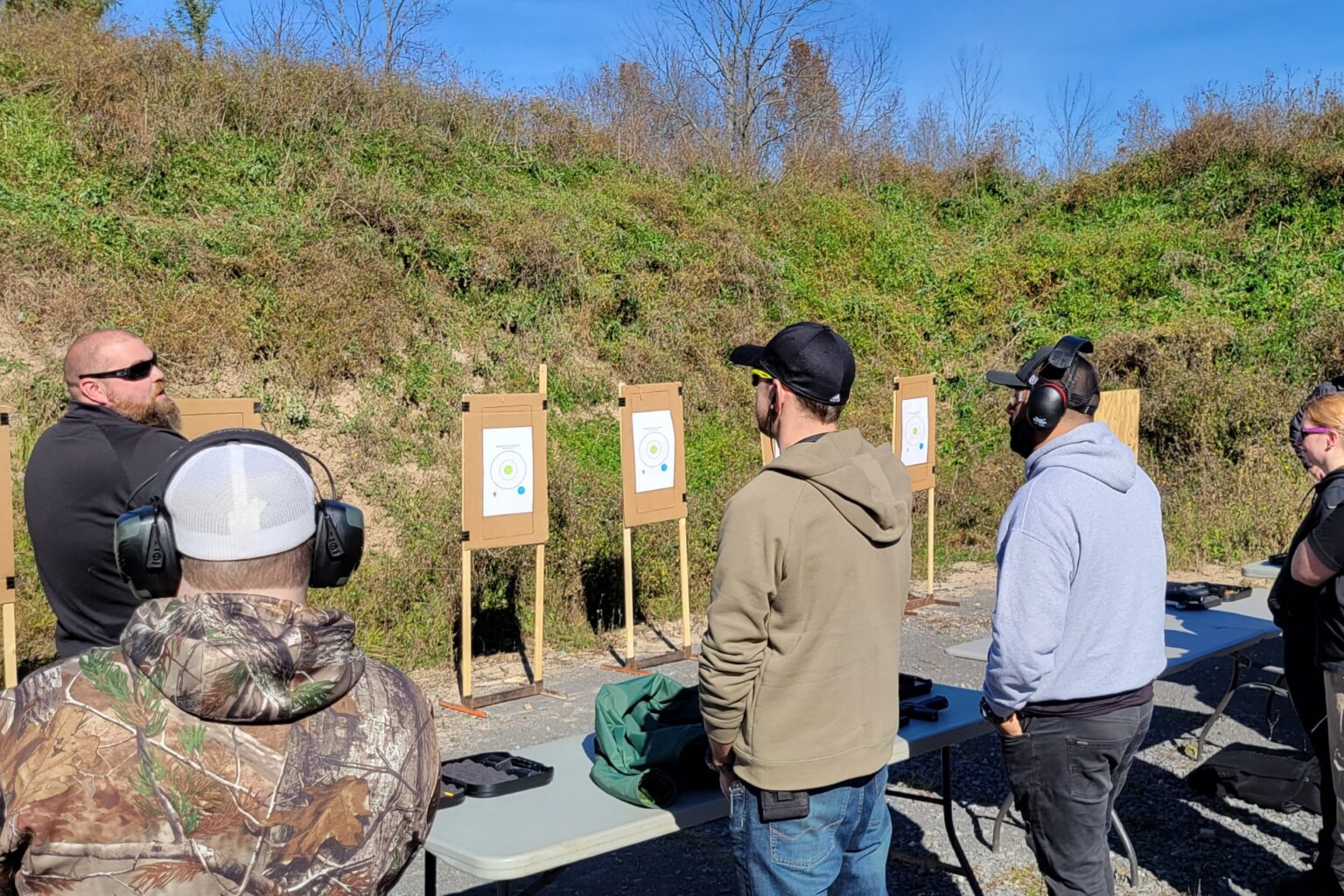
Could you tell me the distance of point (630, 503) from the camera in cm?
705

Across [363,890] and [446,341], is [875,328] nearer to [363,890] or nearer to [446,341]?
[446,341]

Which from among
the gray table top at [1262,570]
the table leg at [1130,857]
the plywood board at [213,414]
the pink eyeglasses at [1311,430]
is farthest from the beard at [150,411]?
the gray table top at [1262,570]

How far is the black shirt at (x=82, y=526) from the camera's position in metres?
2.90

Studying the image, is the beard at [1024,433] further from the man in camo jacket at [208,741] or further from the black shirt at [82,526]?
the black shirt at [82,526]

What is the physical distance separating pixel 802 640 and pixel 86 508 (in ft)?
6.61

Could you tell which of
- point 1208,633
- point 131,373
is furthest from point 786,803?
point 1208,633

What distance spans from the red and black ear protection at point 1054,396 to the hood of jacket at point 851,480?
0.70 meters

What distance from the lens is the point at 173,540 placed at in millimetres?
1388

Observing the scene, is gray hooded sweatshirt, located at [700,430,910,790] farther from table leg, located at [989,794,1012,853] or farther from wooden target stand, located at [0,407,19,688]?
wooden target stand, located at [0,407,19,688]

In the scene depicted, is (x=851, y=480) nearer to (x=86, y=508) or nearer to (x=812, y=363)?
(x=812, y=363)

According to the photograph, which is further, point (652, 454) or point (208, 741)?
point (652, 454)

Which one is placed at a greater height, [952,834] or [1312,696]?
[1312,696]

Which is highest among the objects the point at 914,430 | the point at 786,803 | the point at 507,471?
the point at 914,430

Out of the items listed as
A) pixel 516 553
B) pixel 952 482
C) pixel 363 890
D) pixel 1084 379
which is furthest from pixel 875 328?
pixel 363 890
